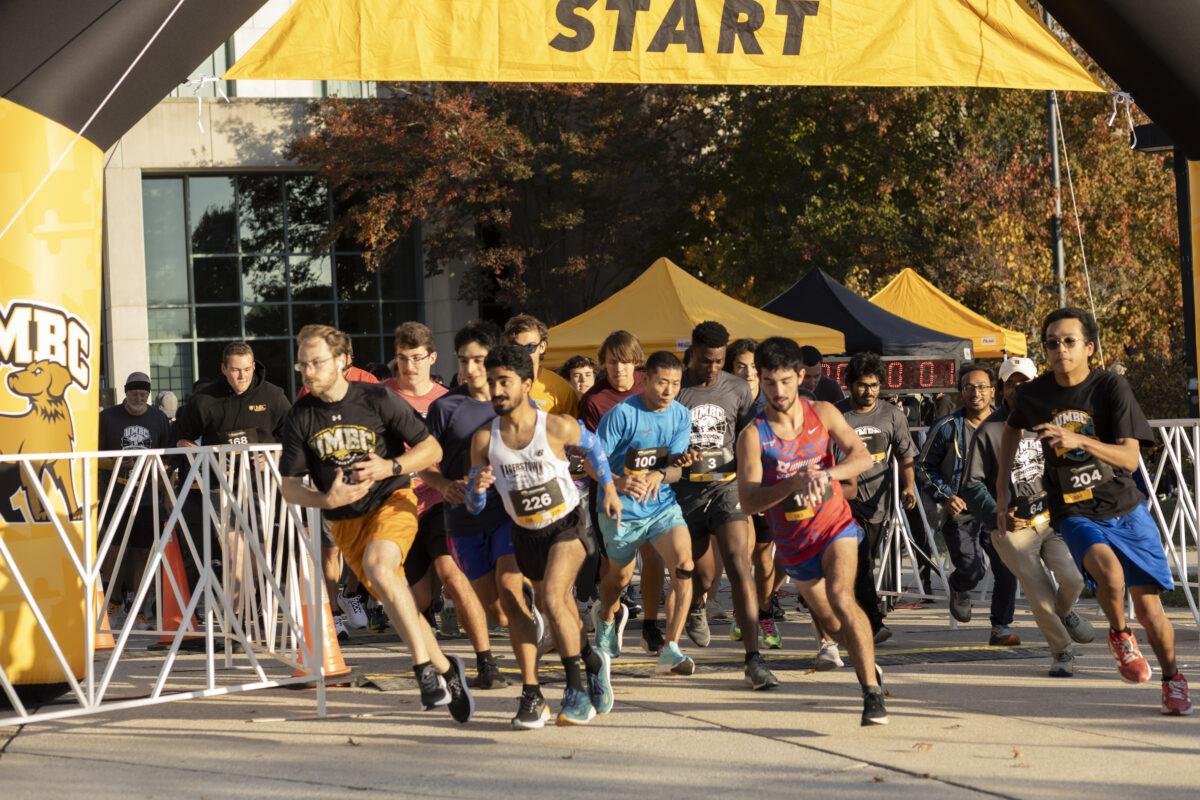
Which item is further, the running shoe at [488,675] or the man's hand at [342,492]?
the running shoe at [488,675]

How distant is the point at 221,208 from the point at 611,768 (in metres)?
26.0

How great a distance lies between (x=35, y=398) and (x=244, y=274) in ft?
77.8

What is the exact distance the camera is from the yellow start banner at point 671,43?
28.8ft

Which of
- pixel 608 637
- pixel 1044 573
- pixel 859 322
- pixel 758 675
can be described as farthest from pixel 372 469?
pixel 859 322

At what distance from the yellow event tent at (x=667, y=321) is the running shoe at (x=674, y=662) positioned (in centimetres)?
794

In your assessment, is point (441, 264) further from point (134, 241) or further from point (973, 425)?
point (973, 425)

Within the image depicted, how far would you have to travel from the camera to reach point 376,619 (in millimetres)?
10750

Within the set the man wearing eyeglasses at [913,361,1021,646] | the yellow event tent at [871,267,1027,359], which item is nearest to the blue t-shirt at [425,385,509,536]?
the man wearing eyeglasses at [913,361,1021,646]

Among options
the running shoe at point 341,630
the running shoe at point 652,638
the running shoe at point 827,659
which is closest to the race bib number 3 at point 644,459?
the running shoe at point 652,638

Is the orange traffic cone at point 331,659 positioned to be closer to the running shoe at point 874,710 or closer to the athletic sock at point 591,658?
the athletic sock at point 591,658

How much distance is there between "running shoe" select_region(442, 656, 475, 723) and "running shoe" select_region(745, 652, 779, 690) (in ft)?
5.05

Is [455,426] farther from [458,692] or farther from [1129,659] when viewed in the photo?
[1129,659]

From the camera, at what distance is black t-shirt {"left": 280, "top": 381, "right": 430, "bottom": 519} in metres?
6.77

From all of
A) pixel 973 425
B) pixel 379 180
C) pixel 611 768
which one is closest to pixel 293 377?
pixel 379 180
